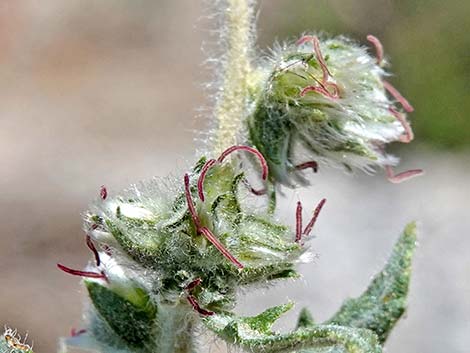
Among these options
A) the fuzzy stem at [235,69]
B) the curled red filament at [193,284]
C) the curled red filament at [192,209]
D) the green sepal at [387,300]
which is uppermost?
the fuzzy stem at [235,69]

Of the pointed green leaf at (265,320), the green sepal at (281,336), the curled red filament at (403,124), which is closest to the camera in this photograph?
the green sepal at (281,336)


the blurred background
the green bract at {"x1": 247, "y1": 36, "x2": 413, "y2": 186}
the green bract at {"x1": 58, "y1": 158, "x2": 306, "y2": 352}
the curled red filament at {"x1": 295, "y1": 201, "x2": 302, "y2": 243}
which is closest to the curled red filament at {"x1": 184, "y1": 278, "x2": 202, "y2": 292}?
the green bract at {"x1": 58, "y1": 158, "x2": 306, "y2": 352}

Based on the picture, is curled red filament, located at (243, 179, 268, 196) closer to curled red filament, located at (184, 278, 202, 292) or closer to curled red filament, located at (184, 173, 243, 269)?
curled red filament, located at (184, 173, 243, 269)

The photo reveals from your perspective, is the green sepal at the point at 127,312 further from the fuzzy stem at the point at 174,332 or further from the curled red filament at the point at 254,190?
the curled red filament at the point at 254,190

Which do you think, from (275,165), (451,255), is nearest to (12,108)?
(451,255)

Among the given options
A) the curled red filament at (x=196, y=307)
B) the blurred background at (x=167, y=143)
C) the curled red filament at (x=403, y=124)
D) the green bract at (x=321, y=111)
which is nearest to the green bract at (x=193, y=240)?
the curled red filament at (x=196, y=307)

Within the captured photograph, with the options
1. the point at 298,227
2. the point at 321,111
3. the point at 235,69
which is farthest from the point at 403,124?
the point at 298,227
